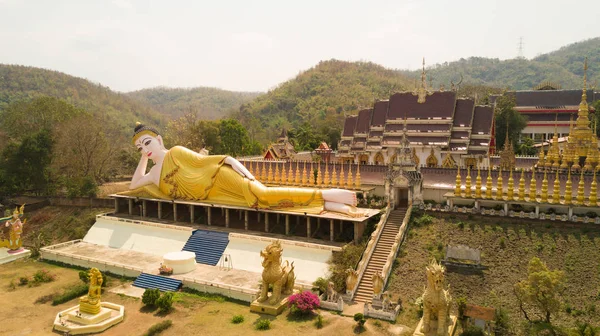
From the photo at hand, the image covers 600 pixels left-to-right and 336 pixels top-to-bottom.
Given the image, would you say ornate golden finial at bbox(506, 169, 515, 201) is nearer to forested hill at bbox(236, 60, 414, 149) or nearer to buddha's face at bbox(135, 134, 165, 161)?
buddha's face at bbox(135, 134, 165, 161)

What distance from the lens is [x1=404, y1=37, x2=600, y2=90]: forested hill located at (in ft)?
431

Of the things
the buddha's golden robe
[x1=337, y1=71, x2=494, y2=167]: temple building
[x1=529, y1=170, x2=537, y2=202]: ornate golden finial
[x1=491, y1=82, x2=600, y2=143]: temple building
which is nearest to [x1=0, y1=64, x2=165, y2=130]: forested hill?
[x1=337, y1=71, x2=494, y2=167]: temple building

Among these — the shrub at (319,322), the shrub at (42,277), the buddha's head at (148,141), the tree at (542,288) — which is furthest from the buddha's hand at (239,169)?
the tree at (542,288)

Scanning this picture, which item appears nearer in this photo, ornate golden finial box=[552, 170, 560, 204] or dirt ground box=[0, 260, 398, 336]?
dirt ground box=[0, 260, 398, 336]

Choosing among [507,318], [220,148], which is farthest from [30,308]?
[220,148]

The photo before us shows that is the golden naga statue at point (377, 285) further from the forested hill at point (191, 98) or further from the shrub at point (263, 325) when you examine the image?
the forested hill at point (191, 98)

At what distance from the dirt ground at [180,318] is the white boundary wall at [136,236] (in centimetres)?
397

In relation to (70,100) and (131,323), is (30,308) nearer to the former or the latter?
(131,323)

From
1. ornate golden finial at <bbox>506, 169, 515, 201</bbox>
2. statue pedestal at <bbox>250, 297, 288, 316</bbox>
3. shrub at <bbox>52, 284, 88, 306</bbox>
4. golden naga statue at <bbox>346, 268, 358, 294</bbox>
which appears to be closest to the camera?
statue pedestal at <bbox>250, 297, 288, 316</bbox>

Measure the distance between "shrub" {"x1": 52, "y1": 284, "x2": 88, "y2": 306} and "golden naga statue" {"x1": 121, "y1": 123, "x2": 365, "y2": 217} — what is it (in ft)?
26.5

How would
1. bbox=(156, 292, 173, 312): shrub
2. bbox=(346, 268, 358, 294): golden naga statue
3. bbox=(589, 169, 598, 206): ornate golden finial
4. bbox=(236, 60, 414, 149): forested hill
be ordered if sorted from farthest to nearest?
1. bbox=(236, 60, 414, 149): forested hill
2. bbox=(589, 169, 598, 206): ornate golden finial
3. bbox=(346, 268, 358, 294): golden naga statue
4. bbox=(156, 292, 173, 312): shrub

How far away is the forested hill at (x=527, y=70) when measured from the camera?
13123 centimetres

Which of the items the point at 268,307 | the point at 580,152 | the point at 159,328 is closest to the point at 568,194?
the point at 580,152

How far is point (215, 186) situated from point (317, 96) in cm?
7229
